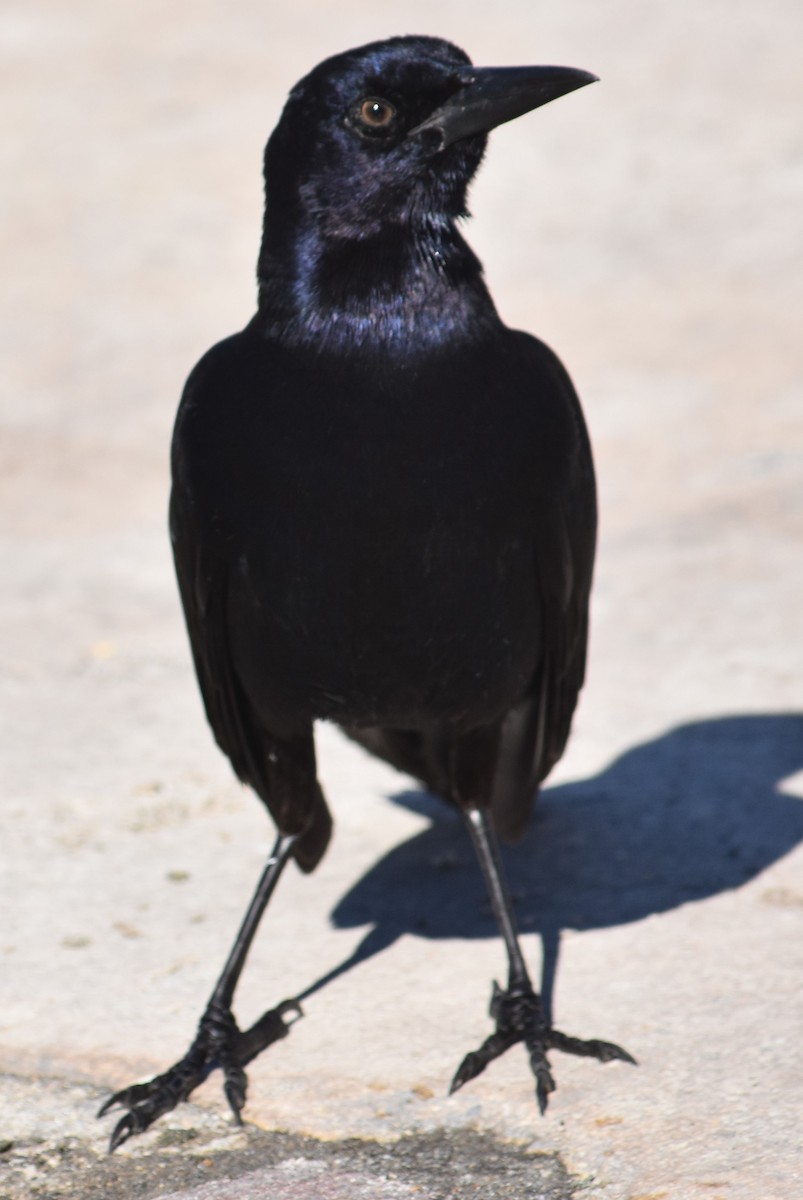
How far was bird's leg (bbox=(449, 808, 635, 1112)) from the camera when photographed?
12.0 feet

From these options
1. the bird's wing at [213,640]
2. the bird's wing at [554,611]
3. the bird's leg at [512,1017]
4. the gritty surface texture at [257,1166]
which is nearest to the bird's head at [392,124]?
the bird's wing at [554,611]

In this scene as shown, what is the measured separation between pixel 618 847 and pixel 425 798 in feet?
2.07

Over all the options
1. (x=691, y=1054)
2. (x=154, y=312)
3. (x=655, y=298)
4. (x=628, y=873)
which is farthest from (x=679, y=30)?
(x=691, y=1054)

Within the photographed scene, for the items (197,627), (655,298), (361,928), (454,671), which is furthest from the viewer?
(655,298)

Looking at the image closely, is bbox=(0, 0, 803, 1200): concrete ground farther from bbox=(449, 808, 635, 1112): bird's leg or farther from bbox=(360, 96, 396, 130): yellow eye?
bbox=(360, 96, 396, 130): yellow eye

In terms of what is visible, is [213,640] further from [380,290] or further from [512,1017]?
[512,1017]

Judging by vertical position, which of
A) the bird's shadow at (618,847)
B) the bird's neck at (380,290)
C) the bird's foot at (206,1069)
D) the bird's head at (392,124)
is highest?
the bird's head at (392,124)

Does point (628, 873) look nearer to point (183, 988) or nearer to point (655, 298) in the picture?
point (183, 988)

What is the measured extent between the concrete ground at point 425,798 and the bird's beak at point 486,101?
76.8 inches

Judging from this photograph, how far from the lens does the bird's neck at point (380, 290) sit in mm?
3414

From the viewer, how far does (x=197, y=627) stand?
3.84 m

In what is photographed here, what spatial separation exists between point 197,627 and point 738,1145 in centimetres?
157

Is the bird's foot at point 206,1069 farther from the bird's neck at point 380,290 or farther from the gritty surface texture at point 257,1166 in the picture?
the bird's neck at point 380,290

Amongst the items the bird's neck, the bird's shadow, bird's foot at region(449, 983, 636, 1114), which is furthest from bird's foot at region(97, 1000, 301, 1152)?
the bird's neck
